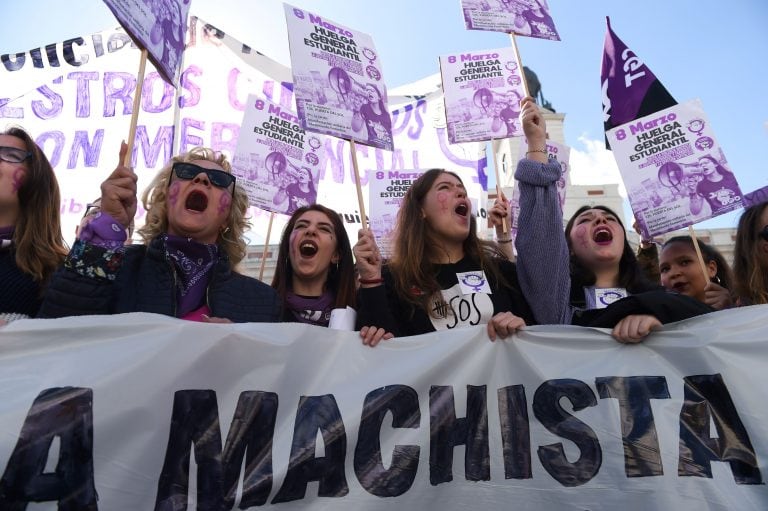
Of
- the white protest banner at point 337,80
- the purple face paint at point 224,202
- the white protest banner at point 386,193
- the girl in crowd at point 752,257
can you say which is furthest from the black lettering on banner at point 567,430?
the white protest banner at point 386,193

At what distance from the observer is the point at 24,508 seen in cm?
165

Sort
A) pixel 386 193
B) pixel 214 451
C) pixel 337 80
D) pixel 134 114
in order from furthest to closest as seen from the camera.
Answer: pixel 386 193 < pixel 337 80 < pixel 134 114 < pixel 214 451

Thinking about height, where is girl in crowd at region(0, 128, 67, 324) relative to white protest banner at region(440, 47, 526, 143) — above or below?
below

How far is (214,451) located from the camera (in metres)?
1.86

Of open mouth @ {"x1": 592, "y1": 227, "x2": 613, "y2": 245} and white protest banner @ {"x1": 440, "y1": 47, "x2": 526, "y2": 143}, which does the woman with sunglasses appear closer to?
open mouth @ {"x1": 592, "y1": 227, "x2": 613, "y2": 245}

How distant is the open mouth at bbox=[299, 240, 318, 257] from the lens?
9.99 ft

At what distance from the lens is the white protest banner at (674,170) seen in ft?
13.2

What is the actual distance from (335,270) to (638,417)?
166 cm

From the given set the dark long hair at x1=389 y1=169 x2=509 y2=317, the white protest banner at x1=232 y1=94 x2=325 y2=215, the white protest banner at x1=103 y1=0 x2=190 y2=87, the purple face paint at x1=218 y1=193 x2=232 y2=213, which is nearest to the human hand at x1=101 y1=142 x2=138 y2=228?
the purple face paint at x1=218 y1=193 x2=232 y2=213

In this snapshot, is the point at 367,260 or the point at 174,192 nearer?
the point at 367,260

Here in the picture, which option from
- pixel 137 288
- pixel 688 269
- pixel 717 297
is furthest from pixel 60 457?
pixel 688 269

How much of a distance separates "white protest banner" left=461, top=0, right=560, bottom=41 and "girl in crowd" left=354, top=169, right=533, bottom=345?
1989 millimetres

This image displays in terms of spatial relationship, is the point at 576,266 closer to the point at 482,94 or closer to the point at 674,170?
the point at 674,170

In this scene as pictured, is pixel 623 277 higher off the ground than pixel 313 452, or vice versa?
pixel 623 277
